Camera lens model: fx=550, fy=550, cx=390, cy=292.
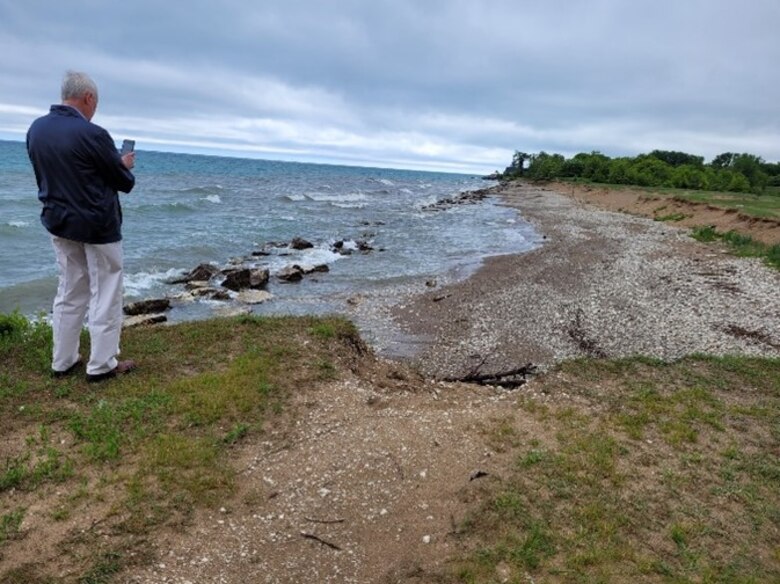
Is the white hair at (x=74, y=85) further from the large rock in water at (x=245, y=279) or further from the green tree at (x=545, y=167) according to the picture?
the green tree at (x=545, y=167)

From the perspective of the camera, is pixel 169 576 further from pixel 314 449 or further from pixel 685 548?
pixel 685 548

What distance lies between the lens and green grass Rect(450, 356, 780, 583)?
5.00 meters

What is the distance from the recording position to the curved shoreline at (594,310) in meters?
12.3

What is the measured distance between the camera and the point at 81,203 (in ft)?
21.1

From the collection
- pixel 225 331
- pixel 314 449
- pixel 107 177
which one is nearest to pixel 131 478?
pixel 314 449

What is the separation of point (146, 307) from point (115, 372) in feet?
33.1

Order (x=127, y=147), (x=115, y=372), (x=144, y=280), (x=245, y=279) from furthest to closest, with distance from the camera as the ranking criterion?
(x=144, y=280) → (x=245, y=279) → (x=115, y=372) → (x=127, y=147)

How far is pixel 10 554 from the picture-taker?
14.9ft

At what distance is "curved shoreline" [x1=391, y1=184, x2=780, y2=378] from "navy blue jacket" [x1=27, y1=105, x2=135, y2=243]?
22.7 ft

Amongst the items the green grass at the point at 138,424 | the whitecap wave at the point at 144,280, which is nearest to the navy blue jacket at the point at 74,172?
the green grass at the point at 138,424

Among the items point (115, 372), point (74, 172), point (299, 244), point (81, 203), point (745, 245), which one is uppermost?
point (74, 172)

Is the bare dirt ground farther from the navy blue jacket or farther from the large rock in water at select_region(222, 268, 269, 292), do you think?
the navy blue jacket

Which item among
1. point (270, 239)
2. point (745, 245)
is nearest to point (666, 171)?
point (745, 245)

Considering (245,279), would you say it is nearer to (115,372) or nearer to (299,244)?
(299,244)
